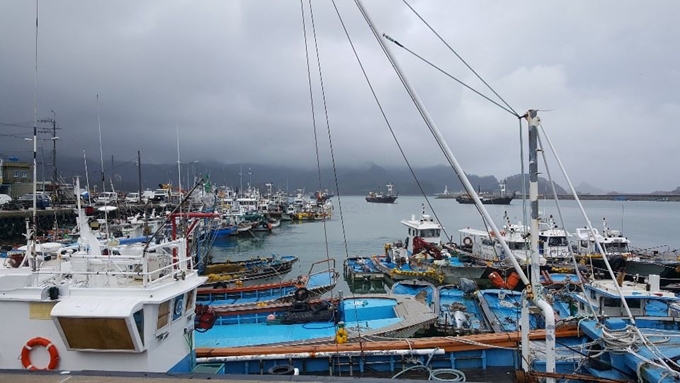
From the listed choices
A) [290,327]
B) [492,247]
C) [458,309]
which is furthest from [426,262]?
[290,327]

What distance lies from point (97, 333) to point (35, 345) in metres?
1.46

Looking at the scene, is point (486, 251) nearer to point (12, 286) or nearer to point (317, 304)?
point (317, 304)

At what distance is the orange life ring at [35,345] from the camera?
7.11 meters

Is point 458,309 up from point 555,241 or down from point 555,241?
down

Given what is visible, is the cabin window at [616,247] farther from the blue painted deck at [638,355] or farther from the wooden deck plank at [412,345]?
the blue painted deck at [638,355]

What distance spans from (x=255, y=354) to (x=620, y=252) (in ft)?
104

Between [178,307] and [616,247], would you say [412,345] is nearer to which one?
[178,307]

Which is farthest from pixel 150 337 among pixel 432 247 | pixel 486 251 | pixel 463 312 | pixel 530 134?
pixel 486 251

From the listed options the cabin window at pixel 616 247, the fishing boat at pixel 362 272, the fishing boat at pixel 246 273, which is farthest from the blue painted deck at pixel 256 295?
the cabin window at pixel 616 247

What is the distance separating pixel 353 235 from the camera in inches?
2753

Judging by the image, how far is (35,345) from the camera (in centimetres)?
716

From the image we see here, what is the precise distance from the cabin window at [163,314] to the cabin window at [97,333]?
1.96 ft

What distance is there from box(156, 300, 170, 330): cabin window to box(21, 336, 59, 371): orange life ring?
177cm

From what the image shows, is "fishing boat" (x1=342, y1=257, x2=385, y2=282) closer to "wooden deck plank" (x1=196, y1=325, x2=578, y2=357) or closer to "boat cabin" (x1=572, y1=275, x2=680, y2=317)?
"wooden deck plank" (x1=196, y1=325, x2=578, y2=357)
